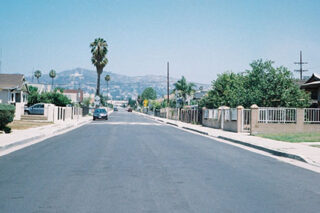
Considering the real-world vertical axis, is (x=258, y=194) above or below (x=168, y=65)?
below

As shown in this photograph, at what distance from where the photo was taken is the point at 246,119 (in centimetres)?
2983

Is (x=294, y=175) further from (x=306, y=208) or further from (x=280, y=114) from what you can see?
(x=280, y=114)

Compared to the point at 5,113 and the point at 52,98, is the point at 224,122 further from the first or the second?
the point at 52,98

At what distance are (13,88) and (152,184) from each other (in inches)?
2066

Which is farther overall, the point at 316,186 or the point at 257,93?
the point at 257,93

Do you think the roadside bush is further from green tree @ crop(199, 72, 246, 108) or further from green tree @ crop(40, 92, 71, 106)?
green tree @ crop(40, 92, 71, 106)

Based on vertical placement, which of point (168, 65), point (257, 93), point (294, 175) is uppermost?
point (168, 65)

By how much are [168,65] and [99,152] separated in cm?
6146

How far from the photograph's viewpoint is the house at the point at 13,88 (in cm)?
5691

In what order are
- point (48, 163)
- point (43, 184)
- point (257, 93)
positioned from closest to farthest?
point (43, 184) < point (48, 163) < point (257, 93)

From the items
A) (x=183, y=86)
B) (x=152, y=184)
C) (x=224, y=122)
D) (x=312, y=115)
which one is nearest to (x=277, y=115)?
(x=312, y=115)

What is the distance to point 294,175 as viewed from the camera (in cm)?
1049

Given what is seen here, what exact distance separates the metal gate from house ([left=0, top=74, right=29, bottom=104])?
3841 cm

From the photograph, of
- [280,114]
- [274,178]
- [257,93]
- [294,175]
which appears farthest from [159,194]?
[257,93]
